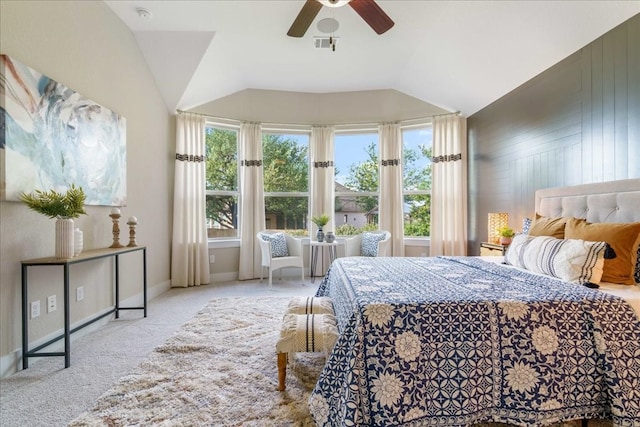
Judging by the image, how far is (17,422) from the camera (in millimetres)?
1574

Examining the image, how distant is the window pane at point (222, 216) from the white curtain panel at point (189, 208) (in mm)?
299

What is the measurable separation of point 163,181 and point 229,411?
3.54 m

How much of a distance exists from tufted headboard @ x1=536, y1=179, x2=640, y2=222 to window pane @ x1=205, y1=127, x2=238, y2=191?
4343 mm

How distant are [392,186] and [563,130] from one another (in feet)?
7.97

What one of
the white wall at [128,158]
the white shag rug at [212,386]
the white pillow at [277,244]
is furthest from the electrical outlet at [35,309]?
the white pillow at [277,244]

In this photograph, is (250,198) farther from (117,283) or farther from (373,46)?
(373,46)

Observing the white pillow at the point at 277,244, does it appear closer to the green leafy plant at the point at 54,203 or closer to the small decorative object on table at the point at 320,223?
the small decorative object on table at the point at 320,223

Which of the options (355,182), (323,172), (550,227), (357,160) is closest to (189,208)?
(323,172)

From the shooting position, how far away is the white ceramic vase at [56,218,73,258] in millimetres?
2221

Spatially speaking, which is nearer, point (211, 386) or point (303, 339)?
point (303, 339)

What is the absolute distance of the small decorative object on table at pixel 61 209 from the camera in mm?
2143

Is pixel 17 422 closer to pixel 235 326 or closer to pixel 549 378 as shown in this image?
pixel 235 326

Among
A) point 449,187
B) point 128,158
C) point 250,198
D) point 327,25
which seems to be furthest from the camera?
point 250,198

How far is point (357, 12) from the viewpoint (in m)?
2.44
